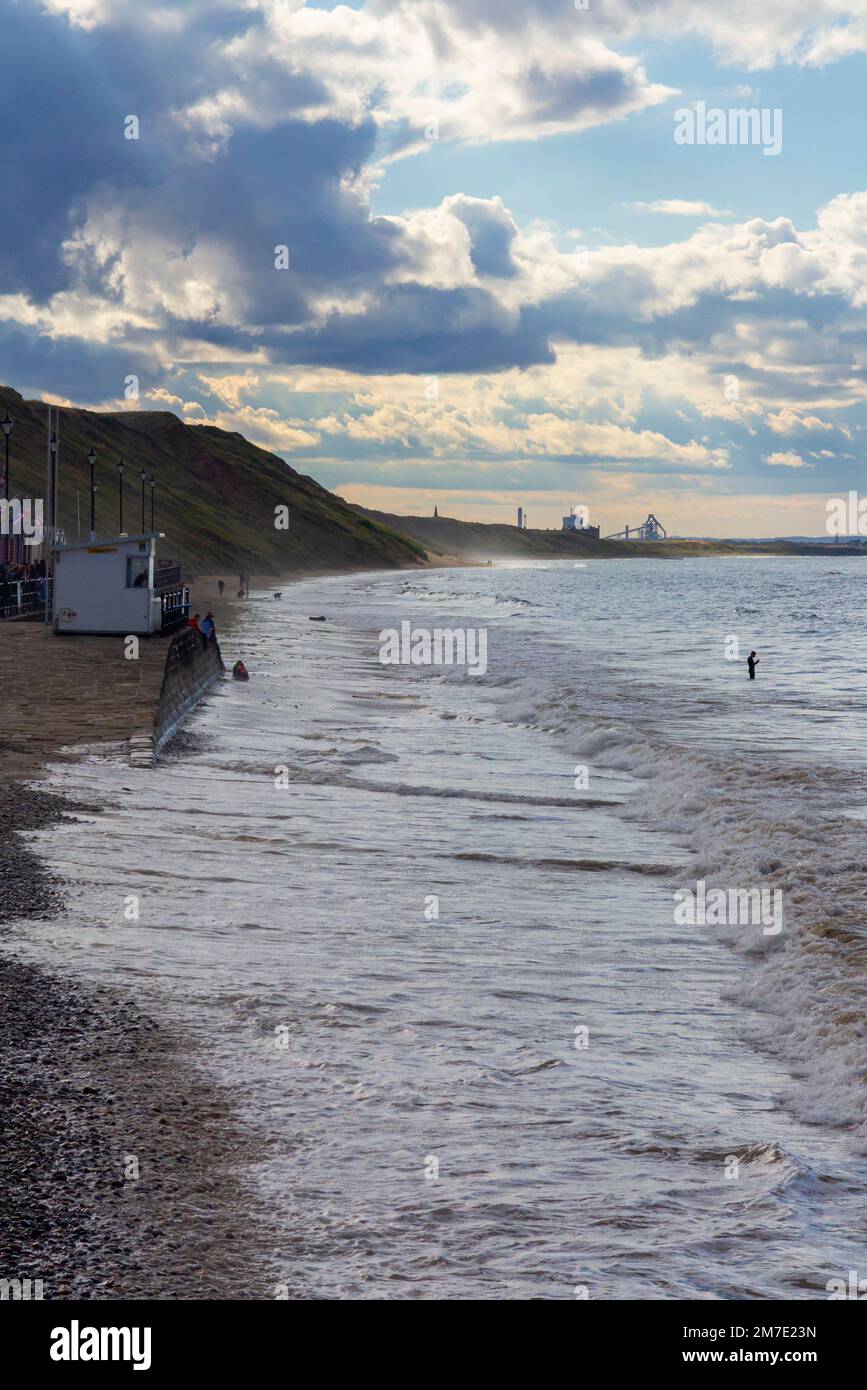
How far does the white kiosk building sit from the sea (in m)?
12.8

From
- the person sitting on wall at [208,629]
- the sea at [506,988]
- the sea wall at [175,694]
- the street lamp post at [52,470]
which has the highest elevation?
the street lamp post at [52,470]

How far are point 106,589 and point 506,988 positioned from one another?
27.8m

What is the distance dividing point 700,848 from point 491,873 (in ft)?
10.7

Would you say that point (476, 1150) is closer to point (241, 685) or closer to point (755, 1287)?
point (755, 1287)

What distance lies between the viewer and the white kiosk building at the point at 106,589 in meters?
34.9

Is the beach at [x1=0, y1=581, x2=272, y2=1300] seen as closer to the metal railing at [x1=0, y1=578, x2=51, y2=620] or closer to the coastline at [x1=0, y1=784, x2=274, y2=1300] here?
the coastline at [x1=0, y1=784, x2=274, y2=1300]

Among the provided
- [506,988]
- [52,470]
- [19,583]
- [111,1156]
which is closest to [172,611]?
[52,470]

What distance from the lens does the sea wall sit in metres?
19.2

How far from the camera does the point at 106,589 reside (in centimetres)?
3541

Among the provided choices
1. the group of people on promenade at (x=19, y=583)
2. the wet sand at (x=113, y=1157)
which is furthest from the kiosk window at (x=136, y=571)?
the wet sand at (x=113, y=1157)

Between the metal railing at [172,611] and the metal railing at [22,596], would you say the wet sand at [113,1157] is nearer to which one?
the metal railing at [172,611]

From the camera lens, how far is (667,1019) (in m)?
9.16

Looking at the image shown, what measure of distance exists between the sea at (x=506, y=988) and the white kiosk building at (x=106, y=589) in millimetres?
12824

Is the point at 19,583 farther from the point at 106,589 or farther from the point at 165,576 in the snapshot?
the point at 165,576
